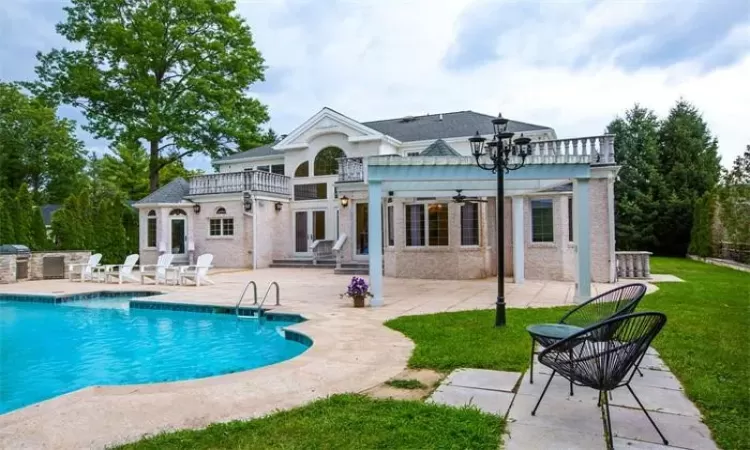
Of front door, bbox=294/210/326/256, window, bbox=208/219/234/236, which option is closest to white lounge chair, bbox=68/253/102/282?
window, bbox=208/219/234/236

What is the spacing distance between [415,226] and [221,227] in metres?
10.0

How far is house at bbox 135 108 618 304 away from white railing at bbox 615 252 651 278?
1.35 m

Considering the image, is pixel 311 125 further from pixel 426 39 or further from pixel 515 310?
pixel 515 310

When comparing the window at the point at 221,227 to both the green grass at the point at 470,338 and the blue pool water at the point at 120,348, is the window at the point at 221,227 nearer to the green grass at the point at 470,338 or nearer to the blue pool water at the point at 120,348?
the blue pool water at the point at 120,348

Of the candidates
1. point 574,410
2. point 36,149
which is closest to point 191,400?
point 574,410

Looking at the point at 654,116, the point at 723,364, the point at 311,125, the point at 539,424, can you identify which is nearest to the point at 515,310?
the point at 723,364

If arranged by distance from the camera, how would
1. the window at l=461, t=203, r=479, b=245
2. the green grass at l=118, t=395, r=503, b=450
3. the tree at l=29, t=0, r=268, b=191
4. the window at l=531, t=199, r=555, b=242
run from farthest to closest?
the tree at l=29, t=0, r=268, b=191
the window at l=461, t=203, r=479, b=245
the window at l=531, t=199, r=555, b=242
the green grass at l=118, t=395, r=503, b=450

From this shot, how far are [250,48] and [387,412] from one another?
91.6 ft

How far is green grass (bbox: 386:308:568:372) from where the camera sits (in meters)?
5.14

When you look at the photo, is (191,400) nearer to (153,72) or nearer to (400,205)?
(400,205)

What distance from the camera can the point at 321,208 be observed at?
70.6ft

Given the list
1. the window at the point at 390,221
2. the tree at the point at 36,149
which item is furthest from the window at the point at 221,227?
the tree at the point at 36,149

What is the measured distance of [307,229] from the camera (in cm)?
2178

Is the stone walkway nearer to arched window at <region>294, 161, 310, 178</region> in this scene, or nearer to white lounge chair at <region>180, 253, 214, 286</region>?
→ white lounge chair at <region>180, 253, 214, 286</region>
